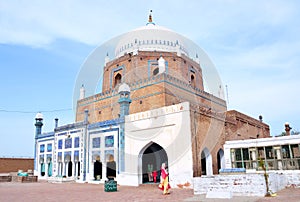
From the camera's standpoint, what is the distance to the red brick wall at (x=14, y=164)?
28.5 m

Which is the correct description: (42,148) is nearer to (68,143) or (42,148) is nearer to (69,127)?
(68,143)

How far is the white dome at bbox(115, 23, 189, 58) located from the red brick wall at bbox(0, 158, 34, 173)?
15976mm

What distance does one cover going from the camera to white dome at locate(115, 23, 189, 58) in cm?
2469

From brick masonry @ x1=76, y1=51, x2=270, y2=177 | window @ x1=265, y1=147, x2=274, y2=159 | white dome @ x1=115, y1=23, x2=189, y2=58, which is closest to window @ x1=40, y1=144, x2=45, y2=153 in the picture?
brick masonry @ x1=76, y1=51, x2=270, y2=177

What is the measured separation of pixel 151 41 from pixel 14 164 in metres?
19.9

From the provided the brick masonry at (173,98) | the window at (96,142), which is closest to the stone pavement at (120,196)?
the brick masonry at (173,98)

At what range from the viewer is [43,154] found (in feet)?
77.1

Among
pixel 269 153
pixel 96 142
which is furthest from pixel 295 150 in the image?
pixel 96 142

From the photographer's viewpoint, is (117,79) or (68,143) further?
(117,79)

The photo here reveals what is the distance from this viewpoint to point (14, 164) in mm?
29344

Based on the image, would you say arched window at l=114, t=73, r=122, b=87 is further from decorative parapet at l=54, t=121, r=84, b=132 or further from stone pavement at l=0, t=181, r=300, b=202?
stone pavement at l=0, t=181, r=300, b=202

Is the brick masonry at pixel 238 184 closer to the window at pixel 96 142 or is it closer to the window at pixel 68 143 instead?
the window at pixel 96 142

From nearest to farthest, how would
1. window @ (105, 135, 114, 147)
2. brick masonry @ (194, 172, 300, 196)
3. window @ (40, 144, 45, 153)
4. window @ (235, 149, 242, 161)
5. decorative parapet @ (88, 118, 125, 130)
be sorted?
brick masonry @ (194, 172, 300, 196), window @ (235, 149, 242, 161), decorative parapet @ (88, 118, 125, 130), window @ (105, 135, 114, 147), window @ (40, 144, 45, 153)

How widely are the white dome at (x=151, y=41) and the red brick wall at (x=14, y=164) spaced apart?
15976 millimetres
